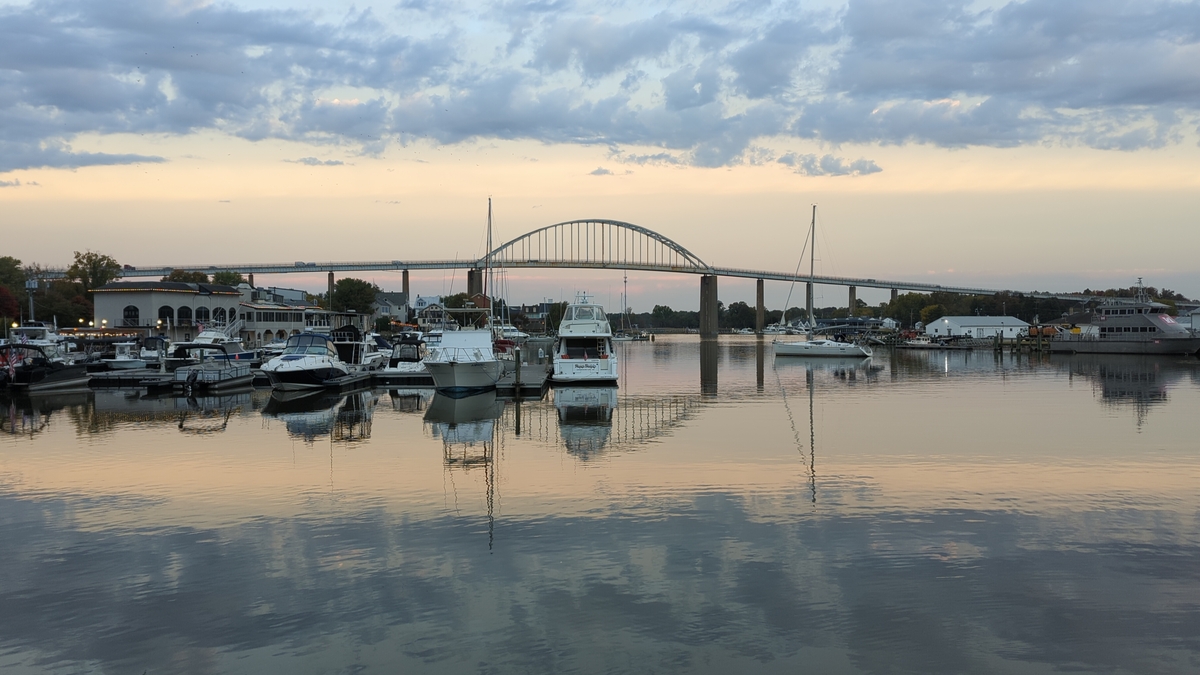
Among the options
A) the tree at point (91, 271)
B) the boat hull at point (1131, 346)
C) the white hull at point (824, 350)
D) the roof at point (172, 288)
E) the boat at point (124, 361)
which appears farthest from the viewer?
the tree at point (91, 271)

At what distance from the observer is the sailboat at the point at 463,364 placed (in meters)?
37.3

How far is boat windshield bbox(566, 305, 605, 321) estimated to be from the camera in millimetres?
45406

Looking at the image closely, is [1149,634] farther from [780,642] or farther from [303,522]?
[303,522]

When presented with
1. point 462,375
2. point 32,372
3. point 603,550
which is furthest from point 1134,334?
point 32,372

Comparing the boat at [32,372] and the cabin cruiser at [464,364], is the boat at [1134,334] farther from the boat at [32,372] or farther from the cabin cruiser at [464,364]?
the boat at [32,372]

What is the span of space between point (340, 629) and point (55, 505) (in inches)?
381

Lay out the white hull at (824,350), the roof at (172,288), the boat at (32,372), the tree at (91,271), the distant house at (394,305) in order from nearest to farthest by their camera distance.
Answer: the boat at (32,372), the white hull at (824,350), the roof at (172,288), the tree at (91,271), the distant house at (394,305)

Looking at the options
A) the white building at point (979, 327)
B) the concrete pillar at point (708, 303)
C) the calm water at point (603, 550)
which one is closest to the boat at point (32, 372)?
the calm water at point (603, 550)

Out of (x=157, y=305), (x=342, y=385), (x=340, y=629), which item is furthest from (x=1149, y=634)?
(x=157, y=305)

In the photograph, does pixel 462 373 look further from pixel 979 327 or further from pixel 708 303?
pixel 708 303

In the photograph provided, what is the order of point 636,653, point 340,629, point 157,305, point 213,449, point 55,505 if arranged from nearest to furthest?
1. point 636,653
2. point 340,629
3. point 55,505
4. point 213,449
5. point 157,305

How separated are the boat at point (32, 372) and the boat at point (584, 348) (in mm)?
23060

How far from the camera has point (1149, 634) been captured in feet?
32.7

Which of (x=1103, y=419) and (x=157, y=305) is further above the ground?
(x=157, y=305)
